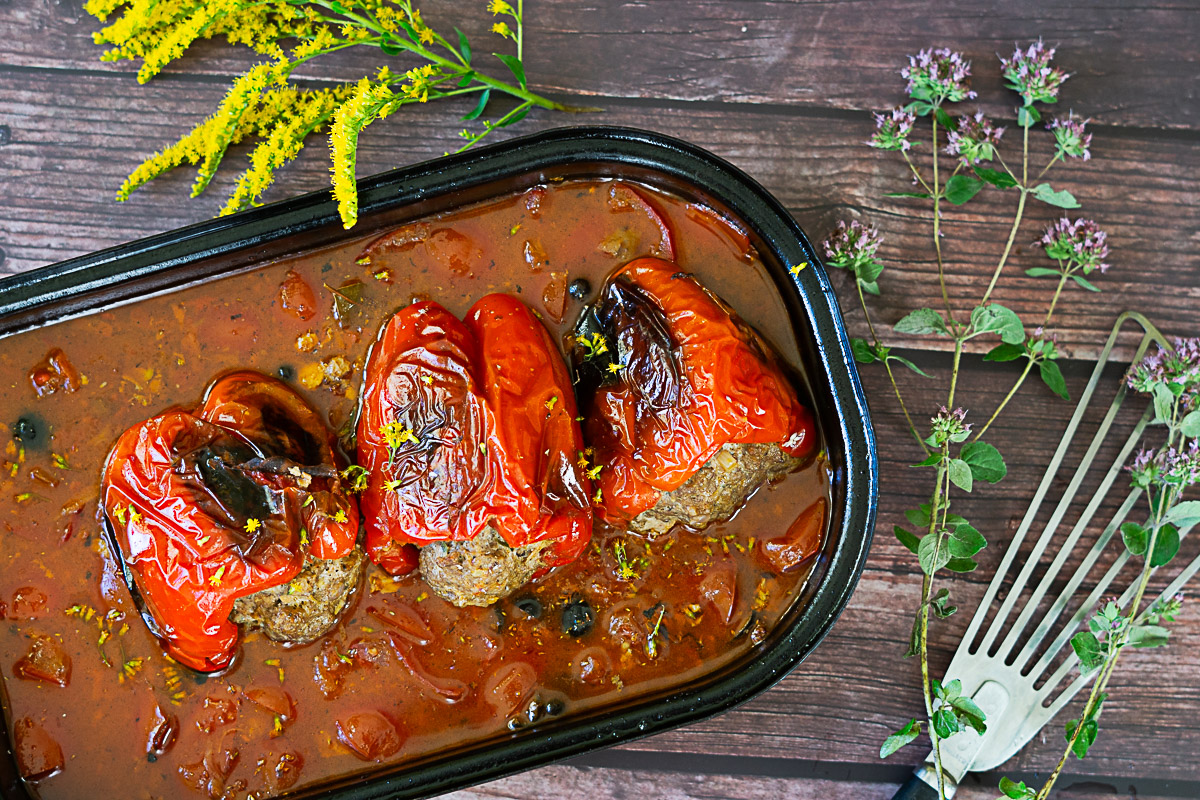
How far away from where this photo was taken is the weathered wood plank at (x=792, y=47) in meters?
2.68

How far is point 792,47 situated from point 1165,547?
2.13 metres

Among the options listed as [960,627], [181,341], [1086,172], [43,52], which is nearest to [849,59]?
[1086,172]

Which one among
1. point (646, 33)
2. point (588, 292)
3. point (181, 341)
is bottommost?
point (181, 341)

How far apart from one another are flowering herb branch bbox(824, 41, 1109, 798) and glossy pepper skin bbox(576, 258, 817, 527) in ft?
1.68

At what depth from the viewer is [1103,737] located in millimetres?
2820

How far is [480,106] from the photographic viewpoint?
2551mm

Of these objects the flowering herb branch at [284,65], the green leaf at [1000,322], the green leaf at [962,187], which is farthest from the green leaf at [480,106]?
the green leaf at [1000,322]

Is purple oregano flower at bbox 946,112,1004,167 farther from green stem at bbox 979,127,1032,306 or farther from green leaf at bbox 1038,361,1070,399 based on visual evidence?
green leaf at bbox 1038,361,1070,399

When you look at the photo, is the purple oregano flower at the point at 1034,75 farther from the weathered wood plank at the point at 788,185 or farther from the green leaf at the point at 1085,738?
the green leaf at the point at 1085,738

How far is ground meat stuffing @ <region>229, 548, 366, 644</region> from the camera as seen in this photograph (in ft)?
7.53

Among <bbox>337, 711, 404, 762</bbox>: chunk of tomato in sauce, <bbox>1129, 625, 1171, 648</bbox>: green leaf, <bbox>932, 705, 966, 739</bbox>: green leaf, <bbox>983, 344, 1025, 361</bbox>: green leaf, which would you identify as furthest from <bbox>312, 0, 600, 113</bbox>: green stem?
<bbox>1129, 625, 1171, 648</bbox>: green leaf

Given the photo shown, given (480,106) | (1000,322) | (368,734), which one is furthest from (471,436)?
(1000,322)

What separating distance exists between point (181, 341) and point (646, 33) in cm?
189

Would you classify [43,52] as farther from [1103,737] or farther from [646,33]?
[1103,737]
